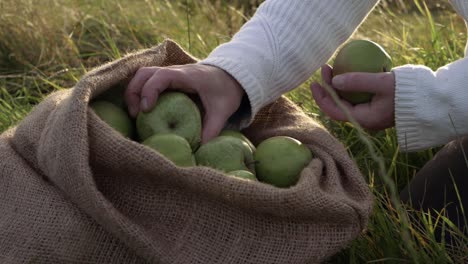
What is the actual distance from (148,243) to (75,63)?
231cm

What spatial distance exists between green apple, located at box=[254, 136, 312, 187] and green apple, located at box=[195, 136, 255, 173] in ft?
0.17

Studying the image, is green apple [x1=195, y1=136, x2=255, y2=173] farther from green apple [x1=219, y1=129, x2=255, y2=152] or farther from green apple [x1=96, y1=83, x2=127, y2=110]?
green apple [x1=96, y1=83, x2=127, y2=110]

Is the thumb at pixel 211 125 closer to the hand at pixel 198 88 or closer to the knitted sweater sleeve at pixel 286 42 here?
the hand at pixel 198 88

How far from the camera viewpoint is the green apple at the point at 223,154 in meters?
1.81

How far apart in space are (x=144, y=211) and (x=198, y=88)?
1.20 ft

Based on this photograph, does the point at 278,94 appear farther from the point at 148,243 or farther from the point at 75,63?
the point at 75,63

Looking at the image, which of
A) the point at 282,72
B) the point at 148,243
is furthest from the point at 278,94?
the point at 148,243

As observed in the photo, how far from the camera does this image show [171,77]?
184 centimetres

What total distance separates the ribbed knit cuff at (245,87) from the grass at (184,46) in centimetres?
38

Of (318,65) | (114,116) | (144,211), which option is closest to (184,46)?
(318,65)

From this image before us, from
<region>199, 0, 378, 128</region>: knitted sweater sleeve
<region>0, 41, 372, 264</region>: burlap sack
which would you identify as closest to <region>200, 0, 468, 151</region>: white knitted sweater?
<region>199, 0, 378, 128</region>: knitted sweater sleeve

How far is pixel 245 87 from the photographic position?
1.94m

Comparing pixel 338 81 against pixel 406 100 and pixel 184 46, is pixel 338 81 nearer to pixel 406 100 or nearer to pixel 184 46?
pixel 406 100

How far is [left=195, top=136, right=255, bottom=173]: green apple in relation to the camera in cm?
181
